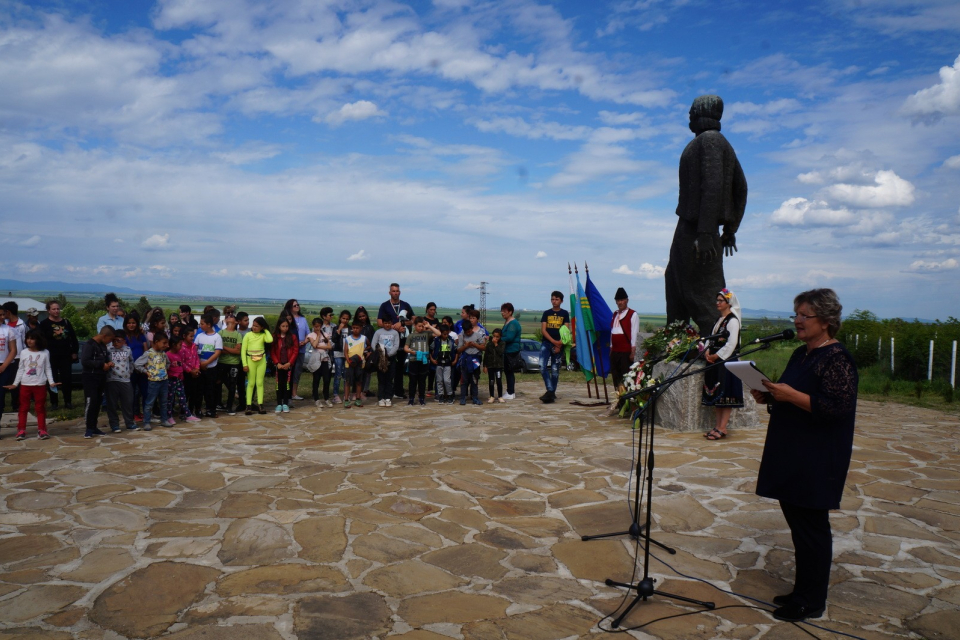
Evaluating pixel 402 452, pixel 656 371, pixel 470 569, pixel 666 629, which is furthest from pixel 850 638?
pixel 656 371

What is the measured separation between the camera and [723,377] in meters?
A: 8.36

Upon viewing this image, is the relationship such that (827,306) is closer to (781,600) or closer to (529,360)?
(781,600)

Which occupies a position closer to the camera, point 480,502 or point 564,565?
point 564,565

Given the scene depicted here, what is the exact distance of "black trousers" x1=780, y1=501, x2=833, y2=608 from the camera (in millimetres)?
3689

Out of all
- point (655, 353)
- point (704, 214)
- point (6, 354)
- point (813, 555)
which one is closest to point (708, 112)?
point (704, 214)

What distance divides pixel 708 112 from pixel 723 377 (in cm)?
355

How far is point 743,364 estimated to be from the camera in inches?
141

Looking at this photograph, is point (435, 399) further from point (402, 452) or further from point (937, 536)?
point (937, 536)

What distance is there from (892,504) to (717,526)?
1.82 metres

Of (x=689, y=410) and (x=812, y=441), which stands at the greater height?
(x=812, y=441)

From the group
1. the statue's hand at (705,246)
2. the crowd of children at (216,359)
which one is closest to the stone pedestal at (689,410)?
the statue's hand at (705,246)

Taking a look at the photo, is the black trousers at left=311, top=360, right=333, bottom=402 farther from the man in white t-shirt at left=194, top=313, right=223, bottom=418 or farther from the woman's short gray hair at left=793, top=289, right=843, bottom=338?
the woman's short gray hair at left=793, top=289, right=843, bottom=338

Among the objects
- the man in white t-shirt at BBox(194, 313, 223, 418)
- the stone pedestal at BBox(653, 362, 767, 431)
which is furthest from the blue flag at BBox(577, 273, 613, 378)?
the man in white t-shirt at BBox(194, 313, 223, 418)

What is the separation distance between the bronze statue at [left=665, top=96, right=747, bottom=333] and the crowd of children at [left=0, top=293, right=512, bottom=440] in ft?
13.1
